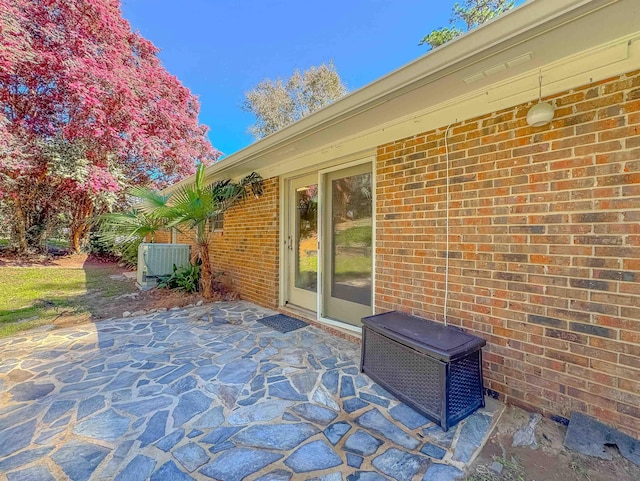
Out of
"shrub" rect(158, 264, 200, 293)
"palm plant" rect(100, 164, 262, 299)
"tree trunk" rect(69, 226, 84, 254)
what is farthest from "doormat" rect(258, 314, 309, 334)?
"tree trunk" rect(69, 226, 84, 254)

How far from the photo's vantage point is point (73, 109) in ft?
29.3

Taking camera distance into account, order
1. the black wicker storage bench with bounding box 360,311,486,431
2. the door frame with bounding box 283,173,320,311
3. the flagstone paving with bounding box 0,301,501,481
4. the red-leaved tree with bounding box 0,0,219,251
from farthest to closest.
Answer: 1. the red-leaved tree with bounding box 0,0,219,251
2. the door frame with bounding box 283,173,320,311
3. the black wicker storage bench with bounding box 360,311,486,431
4. the flagstone paving with bounding box 0,301,501,481

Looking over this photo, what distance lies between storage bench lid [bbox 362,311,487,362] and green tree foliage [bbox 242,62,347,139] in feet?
40.5

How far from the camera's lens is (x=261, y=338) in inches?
138

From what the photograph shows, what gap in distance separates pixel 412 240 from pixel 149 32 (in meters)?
12.8

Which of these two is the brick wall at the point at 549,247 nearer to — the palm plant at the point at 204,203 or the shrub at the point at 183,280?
the palm plant at the point at 204,203

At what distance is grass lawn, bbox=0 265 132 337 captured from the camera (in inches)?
171

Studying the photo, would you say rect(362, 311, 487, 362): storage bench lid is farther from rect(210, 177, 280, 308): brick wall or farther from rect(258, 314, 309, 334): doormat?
rect(210, 177, 280, 308): brick wall

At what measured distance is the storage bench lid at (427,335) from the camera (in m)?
1.97

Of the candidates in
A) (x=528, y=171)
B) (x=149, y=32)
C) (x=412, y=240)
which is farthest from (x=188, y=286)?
(x=149, y=32)

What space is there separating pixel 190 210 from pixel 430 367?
3.86 meters

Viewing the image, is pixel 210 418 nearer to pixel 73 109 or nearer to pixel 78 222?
pixel 73 109

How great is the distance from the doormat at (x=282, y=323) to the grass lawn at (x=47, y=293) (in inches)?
117

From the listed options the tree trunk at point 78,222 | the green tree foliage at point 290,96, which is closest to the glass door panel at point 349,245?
the green tree foliage at point 290,96
